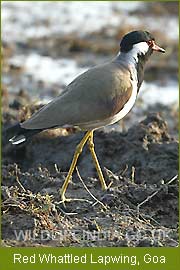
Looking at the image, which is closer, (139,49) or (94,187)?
(139,49)

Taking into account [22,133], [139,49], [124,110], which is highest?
[139,49]

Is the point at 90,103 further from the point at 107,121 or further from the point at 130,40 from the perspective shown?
the point at 130,40

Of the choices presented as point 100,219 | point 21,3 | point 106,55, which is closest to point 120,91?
point 100,219

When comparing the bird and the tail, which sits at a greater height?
the bird

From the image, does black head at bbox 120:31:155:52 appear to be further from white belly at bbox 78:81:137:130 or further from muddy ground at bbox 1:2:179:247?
muddy ground at bbox 1:2:179:247

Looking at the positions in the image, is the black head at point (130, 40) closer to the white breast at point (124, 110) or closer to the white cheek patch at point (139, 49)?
the white cheek patch at point (139, 49)

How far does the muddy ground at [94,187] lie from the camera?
15.3 ft

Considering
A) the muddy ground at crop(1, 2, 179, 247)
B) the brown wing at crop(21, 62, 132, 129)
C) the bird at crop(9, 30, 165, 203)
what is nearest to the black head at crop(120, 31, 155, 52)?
the bird at crop(9, 30, 165, 203)

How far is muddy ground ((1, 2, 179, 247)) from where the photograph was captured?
4668 millimetres

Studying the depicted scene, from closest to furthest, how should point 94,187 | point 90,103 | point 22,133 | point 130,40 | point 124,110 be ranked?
point 22,133 → point 90,103 → point 124,110 → point 130,40 → point 94,187

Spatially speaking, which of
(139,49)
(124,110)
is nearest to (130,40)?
(139,49)

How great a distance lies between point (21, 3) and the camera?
1436 cm

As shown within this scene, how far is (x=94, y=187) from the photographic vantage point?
5.48 metres

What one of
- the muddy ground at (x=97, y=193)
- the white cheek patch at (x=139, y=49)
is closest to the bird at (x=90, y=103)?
the white cheek patch at (x=139, y=49)
